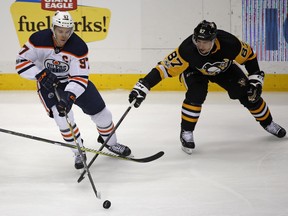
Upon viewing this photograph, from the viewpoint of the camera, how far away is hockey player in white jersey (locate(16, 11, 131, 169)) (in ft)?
11.3

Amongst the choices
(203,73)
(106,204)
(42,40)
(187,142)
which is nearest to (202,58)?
(203,73)

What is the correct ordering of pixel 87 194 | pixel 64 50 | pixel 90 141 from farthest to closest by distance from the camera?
pixel 90 141 < pixel 64 50 < pixel 87 194

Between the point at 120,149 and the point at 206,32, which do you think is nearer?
the point at 206,32

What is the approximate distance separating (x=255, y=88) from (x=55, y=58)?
1291 millimetres

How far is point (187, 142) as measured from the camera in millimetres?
4020

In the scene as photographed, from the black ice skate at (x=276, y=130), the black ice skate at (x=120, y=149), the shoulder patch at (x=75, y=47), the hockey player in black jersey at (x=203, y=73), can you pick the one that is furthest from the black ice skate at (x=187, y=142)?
the shoulder patch at (x=75, y=47)

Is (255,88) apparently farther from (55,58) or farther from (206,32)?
(55,58)

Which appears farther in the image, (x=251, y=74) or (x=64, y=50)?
(x=251, y=74)

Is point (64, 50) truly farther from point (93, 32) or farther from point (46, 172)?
point (93, 32)

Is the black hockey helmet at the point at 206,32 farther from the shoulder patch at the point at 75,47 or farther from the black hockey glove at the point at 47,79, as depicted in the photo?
→ the black hockey glove at the point at 47,79

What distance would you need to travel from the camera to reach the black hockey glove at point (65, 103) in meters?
3.36

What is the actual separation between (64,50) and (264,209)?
1452 millimetres

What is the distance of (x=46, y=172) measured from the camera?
3.60 m

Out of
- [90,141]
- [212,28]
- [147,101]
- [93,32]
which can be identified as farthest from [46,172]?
[93,32]
